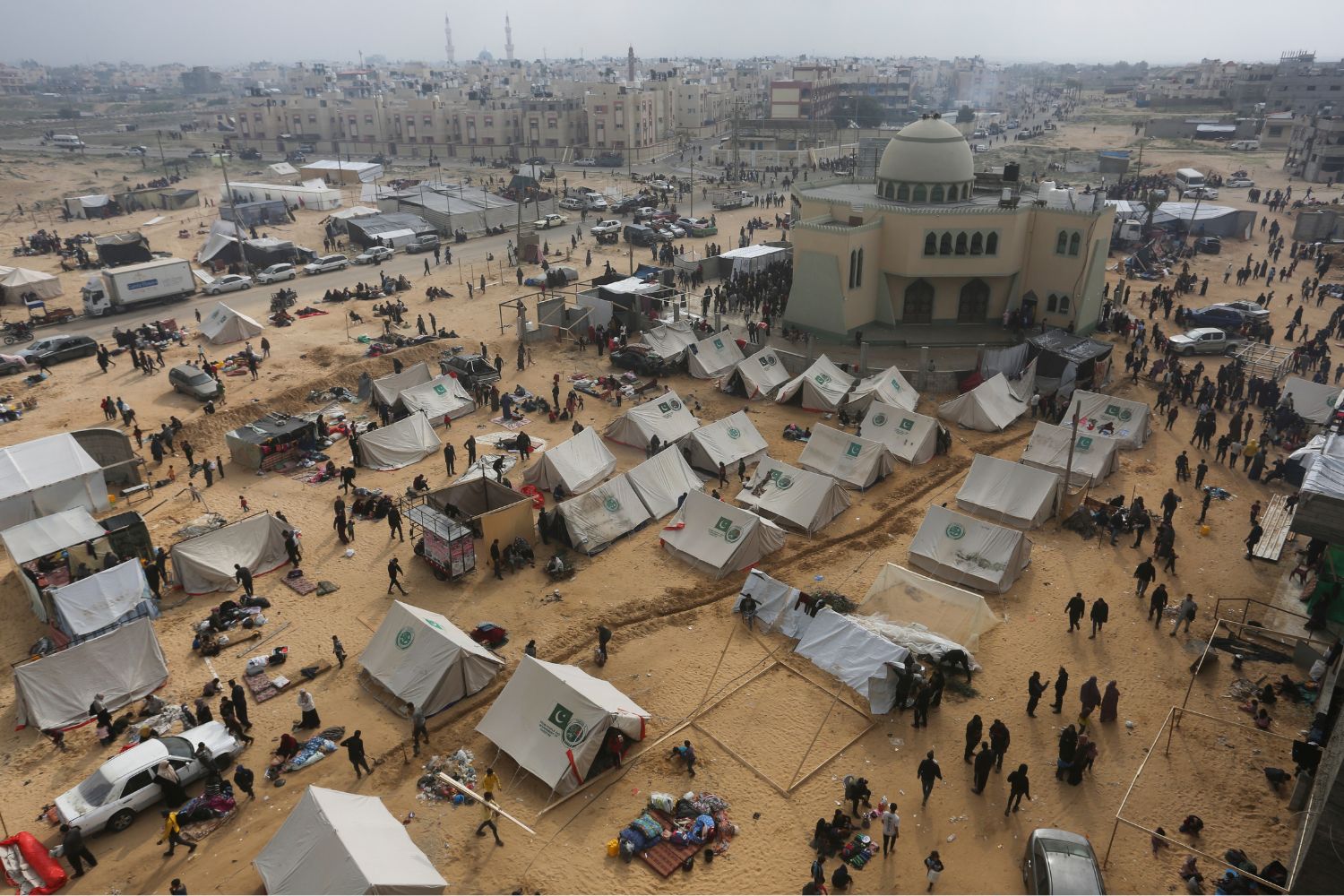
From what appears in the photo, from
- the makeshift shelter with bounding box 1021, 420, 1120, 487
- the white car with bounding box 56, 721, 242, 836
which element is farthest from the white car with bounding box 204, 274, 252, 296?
the makeshift shelter with bounding box 1021, 420, 1120, 487

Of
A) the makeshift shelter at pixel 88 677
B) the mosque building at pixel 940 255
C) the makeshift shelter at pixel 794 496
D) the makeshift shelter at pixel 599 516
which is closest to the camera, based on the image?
the makeshift shelter at pixel 88 677

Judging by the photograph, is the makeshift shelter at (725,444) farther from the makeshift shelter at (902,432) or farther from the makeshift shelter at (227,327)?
the makeshift shelter at (227,327)

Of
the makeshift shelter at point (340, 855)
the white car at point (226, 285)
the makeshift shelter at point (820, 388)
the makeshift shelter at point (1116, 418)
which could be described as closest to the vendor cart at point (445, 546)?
the makeshift shelter at point (340, 855)

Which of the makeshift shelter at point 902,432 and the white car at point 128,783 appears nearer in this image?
the white car at point 128,783

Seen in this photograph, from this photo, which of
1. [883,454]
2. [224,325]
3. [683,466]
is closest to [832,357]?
[883,454]

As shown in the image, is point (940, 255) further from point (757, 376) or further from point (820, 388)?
point (757, 376)

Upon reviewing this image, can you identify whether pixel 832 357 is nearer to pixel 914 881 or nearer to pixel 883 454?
pixel 883 454
